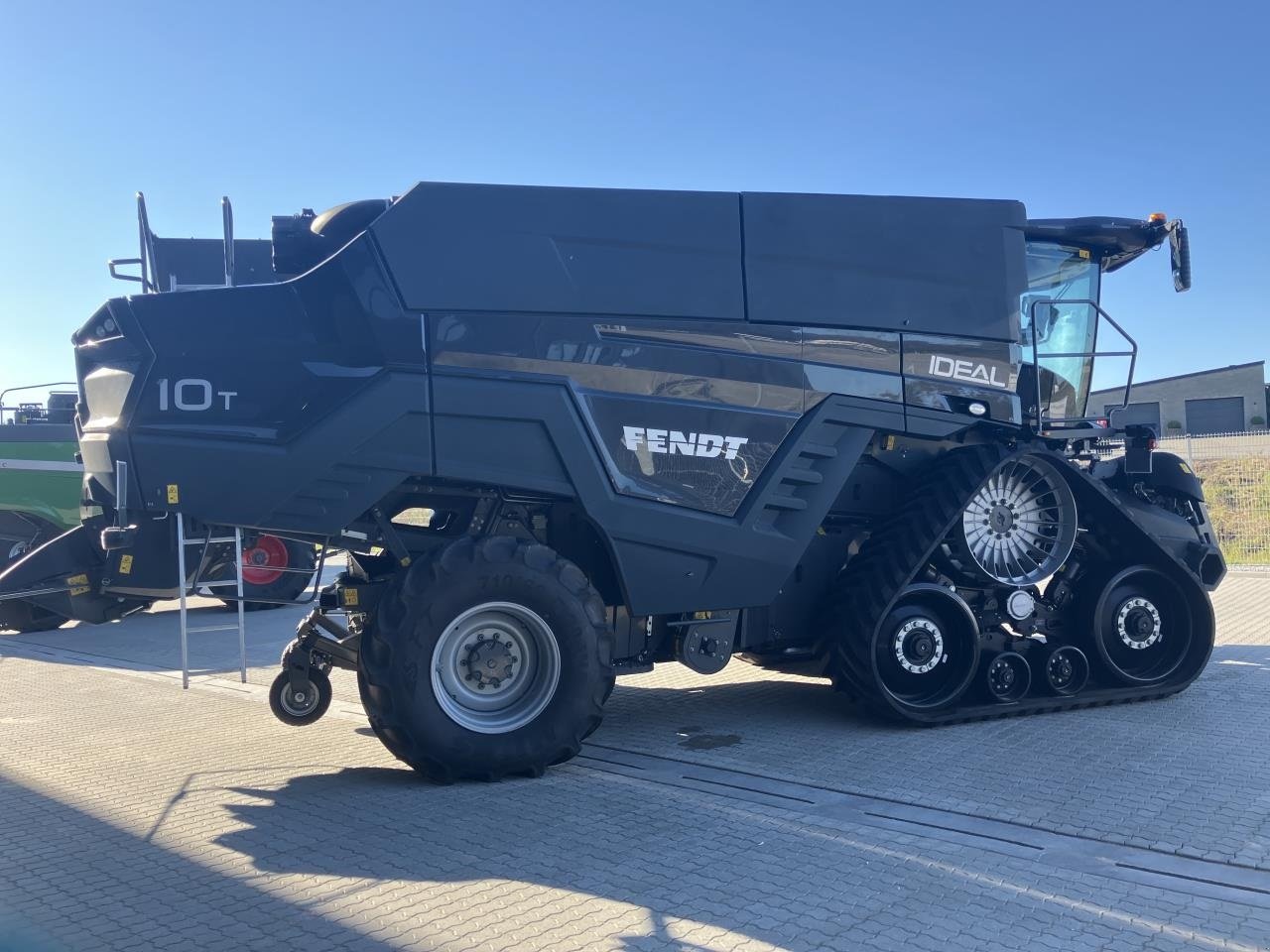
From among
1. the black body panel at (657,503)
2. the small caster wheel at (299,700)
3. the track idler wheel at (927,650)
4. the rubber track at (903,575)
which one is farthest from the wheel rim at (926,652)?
the small caster wheel at (299,700)

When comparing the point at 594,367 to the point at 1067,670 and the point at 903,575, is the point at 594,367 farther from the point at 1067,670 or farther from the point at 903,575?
the point at 1067,670

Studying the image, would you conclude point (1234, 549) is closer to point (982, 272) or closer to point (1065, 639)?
point (1065, 639)

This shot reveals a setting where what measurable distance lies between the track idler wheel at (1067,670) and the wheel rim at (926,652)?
684 mm

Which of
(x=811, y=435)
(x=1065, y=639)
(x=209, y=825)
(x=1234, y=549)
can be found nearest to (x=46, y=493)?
(x=209, y=825)

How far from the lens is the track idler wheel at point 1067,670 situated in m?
7.55

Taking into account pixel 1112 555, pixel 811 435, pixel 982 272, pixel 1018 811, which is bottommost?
pixel 1018 811

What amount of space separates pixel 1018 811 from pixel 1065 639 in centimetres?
282

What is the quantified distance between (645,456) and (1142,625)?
13.7 feet

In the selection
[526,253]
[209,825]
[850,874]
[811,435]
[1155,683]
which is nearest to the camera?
[850,874]

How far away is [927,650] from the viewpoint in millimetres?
7211

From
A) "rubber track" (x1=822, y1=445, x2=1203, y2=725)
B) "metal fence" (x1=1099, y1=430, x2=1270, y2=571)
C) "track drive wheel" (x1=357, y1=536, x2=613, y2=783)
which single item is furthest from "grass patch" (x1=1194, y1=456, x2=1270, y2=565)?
"track drive wheel" (x1=357, y1=536, x2=613, y2=783)

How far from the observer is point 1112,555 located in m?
7.97

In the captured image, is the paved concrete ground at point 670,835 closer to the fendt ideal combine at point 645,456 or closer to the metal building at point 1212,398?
the fendt ideal combine at point 645,456

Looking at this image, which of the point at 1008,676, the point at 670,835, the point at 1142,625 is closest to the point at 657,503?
the point at 670,835
